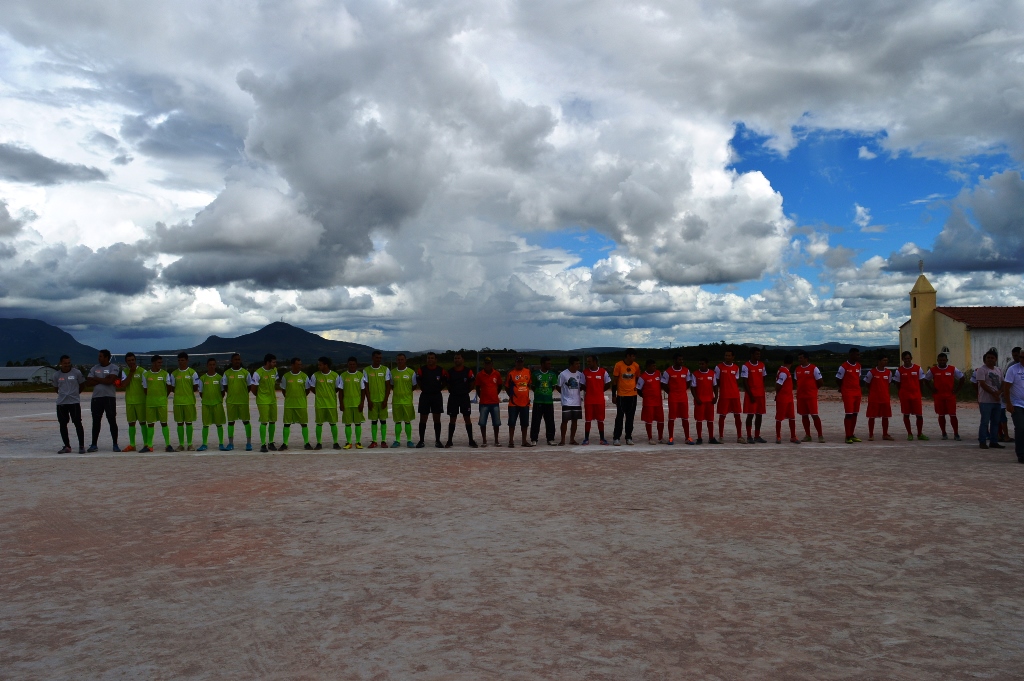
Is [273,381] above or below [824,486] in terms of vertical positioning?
above

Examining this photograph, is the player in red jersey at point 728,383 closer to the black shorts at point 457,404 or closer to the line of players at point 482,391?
the line of players at point 482,391

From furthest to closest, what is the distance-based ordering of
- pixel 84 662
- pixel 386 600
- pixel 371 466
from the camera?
pixel 371 466
pixel 386 600
pixel 84 662

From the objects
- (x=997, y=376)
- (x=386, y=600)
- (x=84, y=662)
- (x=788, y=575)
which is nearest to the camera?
(x=84, y=662)

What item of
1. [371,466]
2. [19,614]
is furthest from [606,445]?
[19,614]

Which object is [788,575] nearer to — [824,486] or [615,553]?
[615,553]

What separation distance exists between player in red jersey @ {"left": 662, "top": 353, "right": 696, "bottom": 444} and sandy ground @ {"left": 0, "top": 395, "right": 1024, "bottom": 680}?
3.27m

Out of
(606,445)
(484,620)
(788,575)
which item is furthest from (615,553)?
(606,445)

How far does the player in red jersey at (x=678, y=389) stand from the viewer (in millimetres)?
13969

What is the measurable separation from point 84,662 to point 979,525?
752 centimetres

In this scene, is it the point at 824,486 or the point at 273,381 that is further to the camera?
the point at 273,381

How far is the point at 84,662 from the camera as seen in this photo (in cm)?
414

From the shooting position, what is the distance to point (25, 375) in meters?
62.6

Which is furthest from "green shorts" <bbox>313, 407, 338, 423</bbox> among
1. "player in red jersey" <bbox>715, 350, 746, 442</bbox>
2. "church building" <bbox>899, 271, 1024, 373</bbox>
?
"church building" <bbox>899, 271, 1024, 373</bbox>

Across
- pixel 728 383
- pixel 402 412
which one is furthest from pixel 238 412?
pixel 728 383
